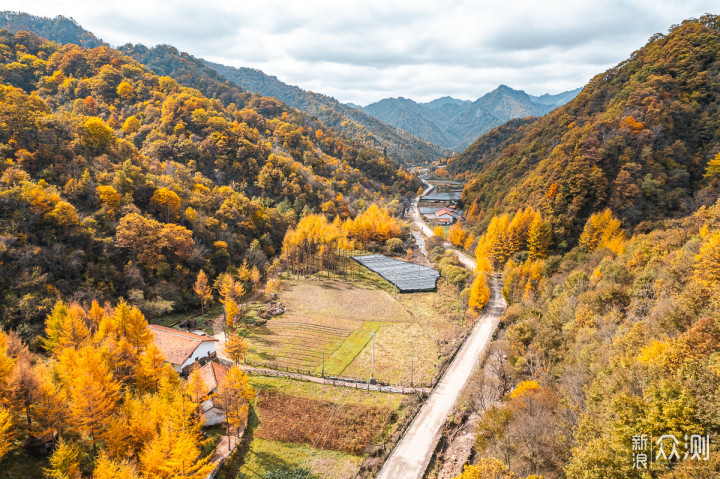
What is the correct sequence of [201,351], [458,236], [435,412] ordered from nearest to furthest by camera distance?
[435,412] < [201,351] < [458,236]

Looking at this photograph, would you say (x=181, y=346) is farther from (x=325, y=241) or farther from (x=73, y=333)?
(x=325, y=241)

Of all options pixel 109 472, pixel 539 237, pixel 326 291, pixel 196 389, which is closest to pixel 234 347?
pixel 196 389

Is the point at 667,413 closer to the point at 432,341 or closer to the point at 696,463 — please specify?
the point at 696,463

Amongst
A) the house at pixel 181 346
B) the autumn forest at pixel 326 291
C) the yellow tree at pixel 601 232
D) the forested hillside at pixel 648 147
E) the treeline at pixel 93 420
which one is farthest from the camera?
the forested hillside at pixel 648 147

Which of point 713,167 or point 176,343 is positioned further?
point 713,167

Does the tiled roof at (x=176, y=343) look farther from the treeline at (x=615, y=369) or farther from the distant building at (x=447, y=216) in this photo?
the distant building at (x=447, y=216)

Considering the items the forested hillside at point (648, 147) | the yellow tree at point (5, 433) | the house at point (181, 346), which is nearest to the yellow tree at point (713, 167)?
the forested hillside at point (648, 147)
